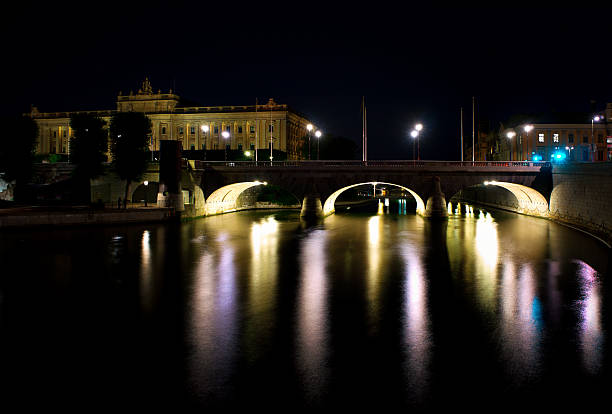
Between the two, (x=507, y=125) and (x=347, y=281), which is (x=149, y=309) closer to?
(x=347, y=281)

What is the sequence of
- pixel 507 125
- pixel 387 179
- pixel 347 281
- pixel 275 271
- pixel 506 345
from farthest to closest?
pixel 507 125
pixel 387 179
pixel 275 271
pixel 347 281
pixel 506 345

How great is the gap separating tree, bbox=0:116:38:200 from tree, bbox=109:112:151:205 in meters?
11.8

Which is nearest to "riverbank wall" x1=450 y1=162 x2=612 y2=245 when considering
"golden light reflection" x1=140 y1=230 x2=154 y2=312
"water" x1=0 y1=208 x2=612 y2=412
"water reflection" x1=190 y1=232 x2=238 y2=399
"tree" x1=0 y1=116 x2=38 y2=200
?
"water" x1=0 y1=208 x2=612 y2=412

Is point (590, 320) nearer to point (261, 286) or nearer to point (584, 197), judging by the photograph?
point (261, 286)

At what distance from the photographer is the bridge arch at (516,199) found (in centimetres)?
7081

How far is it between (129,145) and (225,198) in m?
16.5

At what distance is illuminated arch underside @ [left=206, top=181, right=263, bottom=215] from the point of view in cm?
7706

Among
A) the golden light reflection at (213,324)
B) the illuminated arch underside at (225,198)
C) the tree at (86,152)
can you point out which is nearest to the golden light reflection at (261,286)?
the golden light reflection at (213,324)

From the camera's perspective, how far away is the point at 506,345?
18531mm

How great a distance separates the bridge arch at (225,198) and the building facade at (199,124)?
47.5 m

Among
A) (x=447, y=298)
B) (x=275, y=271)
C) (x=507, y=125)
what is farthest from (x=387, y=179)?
(x=507, y=125)

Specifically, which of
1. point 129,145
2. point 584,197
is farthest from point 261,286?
point 129,145

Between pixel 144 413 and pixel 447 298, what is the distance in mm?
16582

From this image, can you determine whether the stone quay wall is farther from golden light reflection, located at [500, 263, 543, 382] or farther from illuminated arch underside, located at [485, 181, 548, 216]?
golden light reflection, located at [500, 263, 543, 382]
